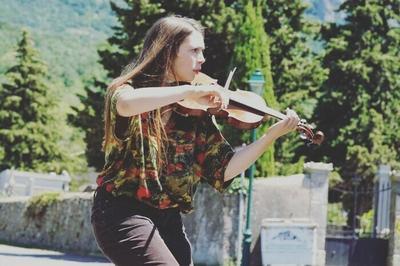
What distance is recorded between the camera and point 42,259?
18844 millimetres

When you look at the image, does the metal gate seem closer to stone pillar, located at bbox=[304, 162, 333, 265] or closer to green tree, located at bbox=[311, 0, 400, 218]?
stone pillar, located at bbox=[304, 162, 333, 265]

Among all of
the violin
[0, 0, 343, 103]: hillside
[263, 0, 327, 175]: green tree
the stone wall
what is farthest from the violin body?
[0, 0, 343, 103]: hillside

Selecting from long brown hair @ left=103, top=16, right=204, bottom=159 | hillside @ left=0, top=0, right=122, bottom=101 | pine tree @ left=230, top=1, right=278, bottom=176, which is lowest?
long brown hair @ left=103, top=16, right=204, bottom=159

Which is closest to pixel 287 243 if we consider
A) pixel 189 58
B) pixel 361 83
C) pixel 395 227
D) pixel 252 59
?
pixel 395 227

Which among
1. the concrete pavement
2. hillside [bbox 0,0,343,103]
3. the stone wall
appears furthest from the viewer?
hillside [bbox 0,0,343,103]

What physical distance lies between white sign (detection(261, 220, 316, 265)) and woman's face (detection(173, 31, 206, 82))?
1303 centimetres

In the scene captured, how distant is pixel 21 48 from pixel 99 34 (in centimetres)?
6451

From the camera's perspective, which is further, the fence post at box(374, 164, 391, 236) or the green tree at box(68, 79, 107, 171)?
the green tree at box(68, 79, 107, 171)

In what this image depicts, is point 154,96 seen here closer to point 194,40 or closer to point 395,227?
point 194,40

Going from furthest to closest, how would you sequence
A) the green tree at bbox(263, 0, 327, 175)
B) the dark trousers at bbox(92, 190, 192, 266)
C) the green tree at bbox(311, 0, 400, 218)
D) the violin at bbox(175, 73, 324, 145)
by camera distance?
1. the green tree at bbox(311, 0, 400, 218)
2. the green tree at bbox(263, 0, 327, 175)
3. the violin at bbox(175, 73, 324, 145)
4. the dark trousers at bbox(92, 190, 192, 266)

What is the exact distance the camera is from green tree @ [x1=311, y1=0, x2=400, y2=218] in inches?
1174

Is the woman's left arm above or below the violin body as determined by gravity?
below

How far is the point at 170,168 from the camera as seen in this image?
3.56 metres

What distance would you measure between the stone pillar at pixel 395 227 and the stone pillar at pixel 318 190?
1.23m
